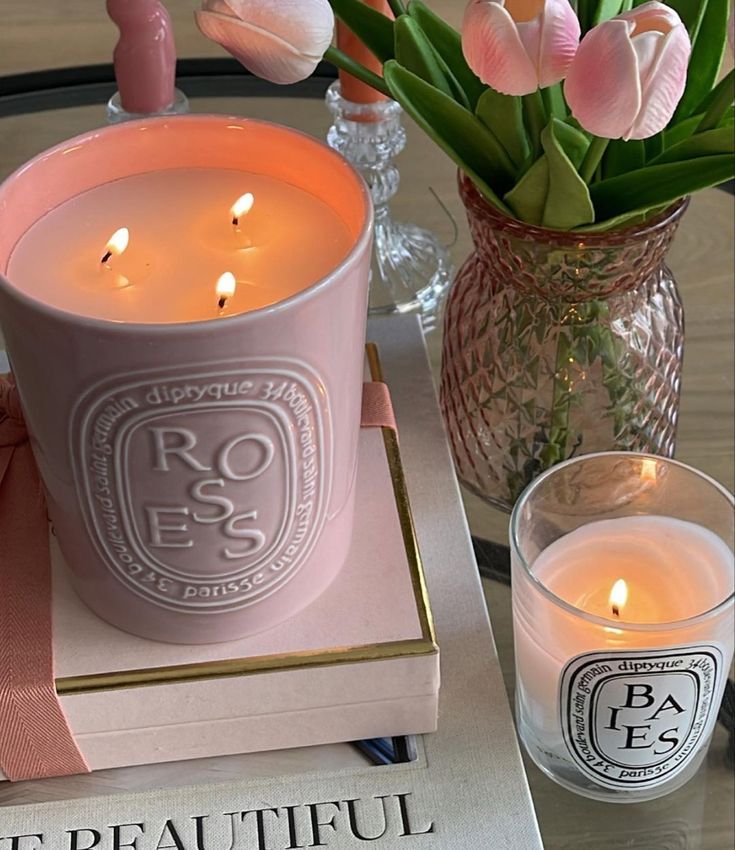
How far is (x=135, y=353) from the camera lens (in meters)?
0.33

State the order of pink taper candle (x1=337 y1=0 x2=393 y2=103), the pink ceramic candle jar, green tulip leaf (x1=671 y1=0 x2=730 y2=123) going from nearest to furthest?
the pink ceramic candle jar, green tulip leaf (x1=671 y1=0 x2=730 y2=123), pink taper candle (x1=337 y1=0 x2=393 y2=103)

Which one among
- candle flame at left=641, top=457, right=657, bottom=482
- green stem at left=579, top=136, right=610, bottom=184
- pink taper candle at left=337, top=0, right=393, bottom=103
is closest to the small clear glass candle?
candle flame at left=641, top=457, right=657, bottom=482

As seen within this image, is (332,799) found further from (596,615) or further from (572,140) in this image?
(572,140)

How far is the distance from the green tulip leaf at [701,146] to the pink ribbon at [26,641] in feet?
0.85

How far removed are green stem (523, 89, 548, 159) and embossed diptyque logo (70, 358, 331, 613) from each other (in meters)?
0.14

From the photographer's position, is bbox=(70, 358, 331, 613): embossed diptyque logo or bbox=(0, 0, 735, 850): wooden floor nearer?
bbox=(70, 358, 331, 613): embossed diptyque logo

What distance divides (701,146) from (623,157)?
0.12 feet

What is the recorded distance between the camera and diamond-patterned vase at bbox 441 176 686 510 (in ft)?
1.50

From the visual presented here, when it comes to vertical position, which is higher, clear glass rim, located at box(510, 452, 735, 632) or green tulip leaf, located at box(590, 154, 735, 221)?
green tulip leaf, located at box(590, 154, 735, 221)

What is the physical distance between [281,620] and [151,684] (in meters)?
0.05

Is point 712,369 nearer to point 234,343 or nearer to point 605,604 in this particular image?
point 605,604

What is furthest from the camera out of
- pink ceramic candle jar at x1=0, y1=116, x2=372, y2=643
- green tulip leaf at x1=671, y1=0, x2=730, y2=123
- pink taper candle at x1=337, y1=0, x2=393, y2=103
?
pink taper candle at x1=337, y1=0, x2=393, y2=103

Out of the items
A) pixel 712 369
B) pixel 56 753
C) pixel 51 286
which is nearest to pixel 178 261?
pixel 51 286

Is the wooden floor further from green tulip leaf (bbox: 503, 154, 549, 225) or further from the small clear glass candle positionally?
green tulip leaf (bbox: 503, 154, 549, 225)
